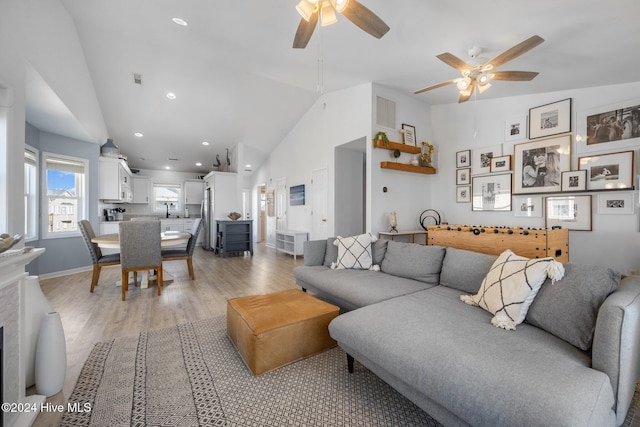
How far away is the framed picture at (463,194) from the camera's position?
14.9ft

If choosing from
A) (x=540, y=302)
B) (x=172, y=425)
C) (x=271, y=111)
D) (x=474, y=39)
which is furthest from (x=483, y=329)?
(x=271, y=111)

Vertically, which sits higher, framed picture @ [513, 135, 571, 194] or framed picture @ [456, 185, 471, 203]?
framed picture @ [513, 135, 571, 194]

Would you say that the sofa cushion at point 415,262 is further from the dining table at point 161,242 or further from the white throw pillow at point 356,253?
the dining table at point 161,242

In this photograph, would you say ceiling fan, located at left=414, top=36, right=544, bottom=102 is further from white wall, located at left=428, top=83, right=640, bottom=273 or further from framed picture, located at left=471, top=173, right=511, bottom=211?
framed picture, located at left=471, top=173, right=511, bottom=211

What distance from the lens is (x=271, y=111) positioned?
567 cm

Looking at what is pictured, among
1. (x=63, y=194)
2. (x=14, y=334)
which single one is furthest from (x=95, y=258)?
(x=14, y=334)

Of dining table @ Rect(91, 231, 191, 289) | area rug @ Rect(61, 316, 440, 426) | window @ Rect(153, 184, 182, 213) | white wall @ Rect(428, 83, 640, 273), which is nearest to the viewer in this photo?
area rug @ Rect(61, 316, 440, 426)

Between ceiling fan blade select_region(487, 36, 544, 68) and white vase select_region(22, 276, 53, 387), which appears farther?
ceiling fan blade select_region(487, 36, 544, 68)

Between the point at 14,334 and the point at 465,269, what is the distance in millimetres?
2974

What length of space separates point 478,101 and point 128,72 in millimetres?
5998

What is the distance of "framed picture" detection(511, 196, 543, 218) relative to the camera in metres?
3.76

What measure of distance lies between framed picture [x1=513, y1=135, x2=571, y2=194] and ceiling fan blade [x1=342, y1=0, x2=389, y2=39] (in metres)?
3.26

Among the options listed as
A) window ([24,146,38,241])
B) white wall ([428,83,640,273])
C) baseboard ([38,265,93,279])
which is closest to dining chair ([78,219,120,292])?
window ([24,146,38,241])

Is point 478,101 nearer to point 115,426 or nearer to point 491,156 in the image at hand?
point 491,156
